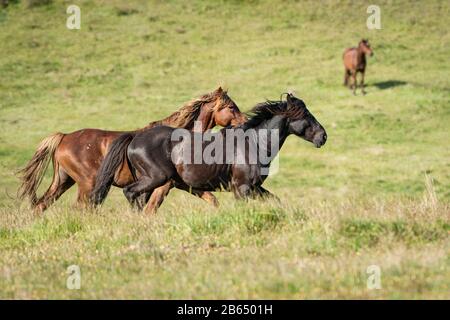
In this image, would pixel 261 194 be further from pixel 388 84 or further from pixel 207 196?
pixel 388 84

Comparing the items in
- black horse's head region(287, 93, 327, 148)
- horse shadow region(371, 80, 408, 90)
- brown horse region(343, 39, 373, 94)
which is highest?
brown horse region(343, 39, 373, 94)

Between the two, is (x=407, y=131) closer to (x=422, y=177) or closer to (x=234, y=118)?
(x=422, y=177)

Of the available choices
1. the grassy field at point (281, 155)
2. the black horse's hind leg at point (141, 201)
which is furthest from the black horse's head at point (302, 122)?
the black horse's hind leg at point (141, 201)

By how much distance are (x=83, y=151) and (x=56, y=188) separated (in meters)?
0.78

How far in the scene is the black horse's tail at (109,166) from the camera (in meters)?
11.1

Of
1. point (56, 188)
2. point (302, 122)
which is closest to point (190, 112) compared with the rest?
point (302, 122)

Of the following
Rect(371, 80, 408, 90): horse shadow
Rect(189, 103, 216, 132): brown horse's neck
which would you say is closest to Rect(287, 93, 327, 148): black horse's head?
Rect(189, 103, 216, 132): brown horse's neck

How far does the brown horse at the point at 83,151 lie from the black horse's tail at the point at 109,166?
0.41 m

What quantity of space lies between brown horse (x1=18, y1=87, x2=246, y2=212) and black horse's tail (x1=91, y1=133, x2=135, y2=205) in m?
0.41

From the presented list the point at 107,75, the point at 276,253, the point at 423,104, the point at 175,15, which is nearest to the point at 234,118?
the point at 276,253

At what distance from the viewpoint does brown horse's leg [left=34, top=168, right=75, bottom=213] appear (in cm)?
1226

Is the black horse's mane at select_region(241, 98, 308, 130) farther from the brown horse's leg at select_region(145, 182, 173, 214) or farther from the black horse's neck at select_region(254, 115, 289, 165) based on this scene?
the brown horse's leg at select_region(145, 182, 173, 214)

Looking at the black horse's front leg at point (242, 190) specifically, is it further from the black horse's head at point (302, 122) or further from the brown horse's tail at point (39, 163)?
the brown horse's tail at point (39, 163)
